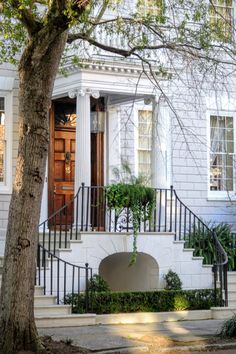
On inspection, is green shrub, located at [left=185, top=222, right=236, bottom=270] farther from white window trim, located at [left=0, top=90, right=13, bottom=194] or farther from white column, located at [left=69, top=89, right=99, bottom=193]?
white window trim, located at [left=0, top=90, right=13, bottom=194]

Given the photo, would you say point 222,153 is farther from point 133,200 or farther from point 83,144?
point 83,144

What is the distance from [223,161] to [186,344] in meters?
8.62

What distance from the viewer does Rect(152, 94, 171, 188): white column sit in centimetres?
1633

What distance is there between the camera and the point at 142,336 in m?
12.1

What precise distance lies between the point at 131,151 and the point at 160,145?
1.49 metres

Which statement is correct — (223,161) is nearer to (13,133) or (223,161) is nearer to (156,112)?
(156,112)

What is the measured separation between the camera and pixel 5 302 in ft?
33.0

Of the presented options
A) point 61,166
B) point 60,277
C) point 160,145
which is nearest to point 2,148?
point 61,166

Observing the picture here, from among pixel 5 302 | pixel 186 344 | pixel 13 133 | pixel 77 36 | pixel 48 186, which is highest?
pixel 77 36

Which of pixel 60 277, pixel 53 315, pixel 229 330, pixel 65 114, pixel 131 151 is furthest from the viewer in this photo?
pixel 131 151

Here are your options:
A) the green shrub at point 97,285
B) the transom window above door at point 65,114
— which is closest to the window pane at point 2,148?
the transom window above door at point 65,114

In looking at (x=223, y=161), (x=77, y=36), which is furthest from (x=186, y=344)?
(x=223, y=161)

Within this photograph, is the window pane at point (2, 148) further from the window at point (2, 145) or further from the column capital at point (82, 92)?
the column capital at point (82, 92)

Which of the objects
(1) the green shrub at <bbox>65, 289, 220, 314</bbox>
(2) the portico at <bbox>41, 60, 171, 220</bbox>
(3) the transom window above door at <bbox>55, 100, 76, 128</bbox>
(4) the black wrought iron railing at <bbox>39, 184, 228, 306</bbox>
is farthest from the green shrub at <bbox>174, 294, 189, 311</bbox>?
(3) the transom window above door at <bbox>55, 100, 76, 128</bbox>
